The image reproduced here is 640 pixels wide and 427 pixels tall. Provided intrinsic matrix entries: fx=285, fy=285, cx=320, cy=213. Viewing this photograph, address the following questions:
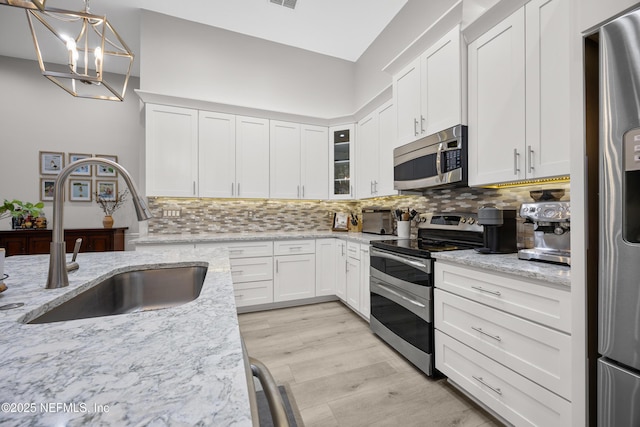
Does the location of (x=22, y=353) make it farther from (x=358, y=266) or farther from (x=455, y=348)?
(x=358, y=266)

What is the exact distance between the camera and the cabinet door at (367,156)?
3.36 m

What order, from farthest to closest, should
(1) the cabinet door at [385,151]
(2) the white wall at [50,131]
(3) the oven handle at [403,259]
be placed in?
(2) the white wall at [50,131] < (1) the cabinet door at [385,151] < (3) the oven handle at [403,259]

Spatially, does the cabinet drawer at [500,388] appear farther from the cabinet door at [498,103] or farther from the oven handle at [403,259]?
the cabinet door at [498,103]

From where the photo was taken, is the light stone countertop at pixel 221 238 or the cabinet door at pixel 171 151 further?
the cabinet door at pixel 171 151

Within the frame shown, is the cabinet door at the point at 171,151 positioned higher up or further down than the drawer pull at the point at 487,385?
higher up

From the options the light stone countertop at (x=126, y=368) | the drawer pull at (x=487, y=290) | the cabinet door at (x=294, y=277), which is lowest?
the cabinet door at (x=294, y=277)

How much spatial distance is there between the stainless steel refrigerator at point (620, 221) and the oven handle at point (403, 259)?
1021 mm

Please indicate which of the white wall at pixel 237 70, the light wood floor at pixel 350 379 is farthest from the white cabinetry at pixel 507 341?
the white wall at pixel 237 70

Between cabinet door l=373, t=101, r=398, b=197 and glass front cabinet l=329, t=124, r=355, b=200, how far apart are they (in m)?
0.57

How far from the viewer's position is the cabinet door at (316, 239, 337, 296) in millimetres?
3582

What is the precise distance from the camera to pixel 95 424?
13.4 inches

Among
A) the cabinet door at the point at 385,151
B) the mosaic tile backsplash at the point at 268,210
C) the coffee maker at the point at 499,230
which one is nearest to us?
the coffee maker at the point at 499,230

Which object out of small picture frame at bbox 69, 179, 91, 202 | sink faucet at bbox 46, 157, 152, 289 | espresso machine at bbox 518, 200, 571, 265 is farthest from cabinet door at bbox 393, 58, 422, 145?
small picture frame at bbox 69, 179, 91, 202

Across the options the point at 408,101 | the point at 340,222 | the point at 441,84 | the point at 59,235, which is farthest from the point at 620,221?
the point at 340,222
